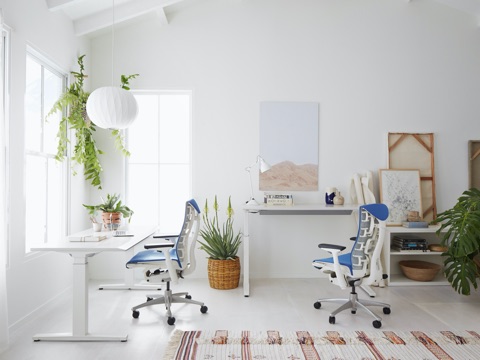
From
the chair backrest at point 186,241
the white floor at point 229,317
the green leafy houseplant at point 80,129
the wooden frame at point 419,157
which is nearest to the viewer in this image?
the white floor at point 229,317

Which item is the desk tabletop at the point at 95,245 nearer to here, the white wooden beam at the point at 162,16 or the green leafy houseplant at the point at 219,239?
the green leafy houseplant at the point at 219,239

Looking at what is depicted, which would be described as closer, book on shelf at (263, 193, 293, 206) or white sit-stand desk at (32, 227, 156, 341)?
white sit-stand desk at (32, 227, 156, 341)

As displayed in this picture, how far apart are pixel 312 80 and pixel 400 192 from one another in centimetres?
173

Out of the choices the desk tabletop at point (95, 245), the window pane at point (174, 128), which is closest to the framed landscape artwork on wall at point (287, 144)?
the window pane at point (174, 128)

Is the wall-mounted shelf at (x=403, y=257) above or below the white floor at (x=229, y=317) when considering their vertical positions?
above

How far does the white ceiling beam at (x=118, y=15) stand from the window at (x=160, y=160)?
89cm

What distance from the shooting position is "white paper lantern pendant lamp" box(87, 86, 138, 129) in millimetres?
3312

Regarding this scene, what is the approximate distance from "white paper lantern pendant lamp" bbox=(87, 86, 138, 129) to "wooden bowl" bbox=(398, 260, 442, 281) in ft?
11.8

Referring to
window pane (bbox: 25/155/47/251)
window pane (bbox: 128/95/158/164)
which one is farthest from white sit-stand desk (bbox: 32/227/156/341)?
window pane (bbox: 128/95/158/164)

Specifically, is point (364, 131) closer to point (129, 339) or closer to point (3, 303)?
point (129, 339)

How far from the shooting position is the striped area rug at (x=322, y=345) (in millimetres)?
2809

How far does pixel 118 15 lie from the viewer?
4.61m

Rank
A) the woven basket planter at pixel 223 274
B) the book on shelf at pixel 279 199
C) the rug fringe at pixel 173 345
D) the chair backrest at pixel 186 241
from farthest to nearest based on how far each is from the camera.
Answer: the book on shelf at pixel 279 199 < the woven basket planter at pixel 223 274 < the chair backrest at pixel 186 241 < the rug fringe at pixel 173 345

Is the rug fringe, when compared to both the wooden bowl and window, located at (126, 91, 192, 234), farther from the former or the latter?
the wooden bowl
